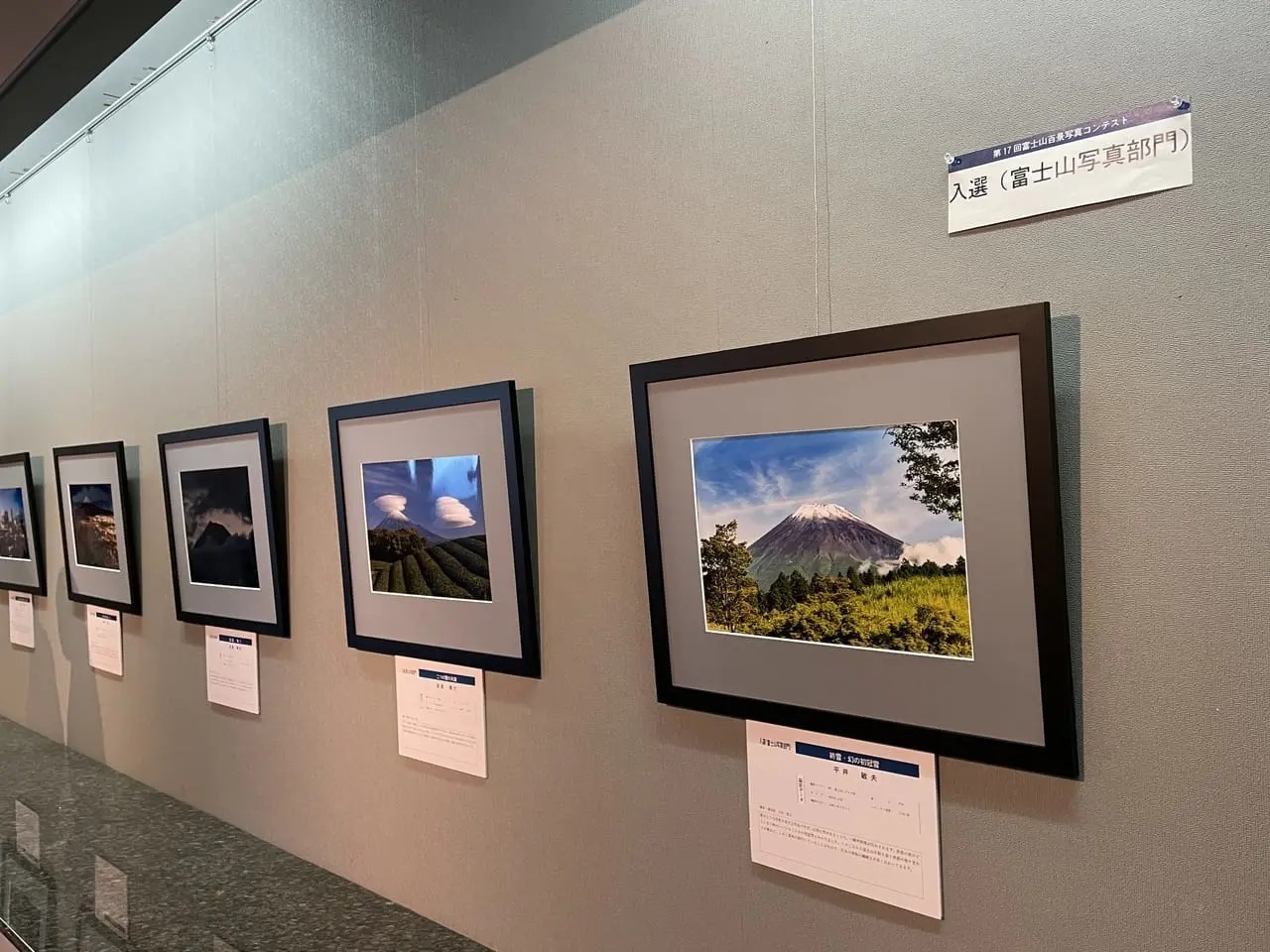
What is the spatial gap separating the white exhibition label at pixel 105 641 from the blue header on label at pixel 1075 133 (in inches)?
91.4

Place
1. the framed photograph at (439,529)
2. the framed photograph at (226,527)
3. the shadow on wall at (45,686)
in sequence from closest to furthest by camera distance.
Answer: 1. the framed photograph at (439,529)
2. the framed photograph at (226,527)
3. the shadow on wall at (45,686)

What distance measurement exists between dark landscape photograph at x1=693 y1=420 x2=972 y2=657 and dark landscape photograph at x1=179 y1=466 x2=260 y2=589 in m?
1.14

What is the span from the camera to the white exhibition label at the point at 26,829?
79.4 inches

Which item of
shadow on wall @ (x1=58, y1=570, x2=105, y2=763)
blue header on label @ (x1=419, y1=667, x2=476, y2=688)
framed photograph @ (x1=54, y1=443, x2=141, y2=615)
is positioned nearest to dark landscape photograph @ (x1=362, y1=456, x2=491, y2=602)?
blue header on label @ (x1=419, y1=667, x2=476, y2=688)

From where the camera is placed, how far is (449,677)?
58.5 inches

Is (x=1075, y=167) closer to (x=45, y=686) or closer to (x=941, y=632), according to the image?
(x=941, y=632)

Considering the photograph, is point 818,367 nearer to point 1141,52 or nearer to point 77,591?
point 1141,52

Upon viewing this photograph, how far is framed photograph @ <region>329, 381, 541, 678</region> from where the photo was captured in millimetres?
1332

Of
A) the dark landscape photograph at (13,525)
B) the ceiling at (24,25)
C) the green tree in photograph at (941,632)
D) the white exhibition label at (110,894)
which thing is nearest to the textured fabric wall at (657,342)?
the green tree in photograph at (941,632)

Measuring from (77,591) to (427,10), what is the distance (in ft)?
6.22

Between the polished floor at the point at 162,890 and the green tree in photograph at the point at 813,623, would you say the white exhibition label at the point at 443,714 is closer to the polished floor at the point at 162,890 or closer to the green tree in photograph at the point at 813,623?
the polished floor at the point at 162,890

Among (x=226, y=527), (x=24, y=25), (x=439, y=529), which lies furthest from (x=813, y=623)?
(x=24, y=25)

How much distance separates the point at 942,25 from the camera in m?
0.92

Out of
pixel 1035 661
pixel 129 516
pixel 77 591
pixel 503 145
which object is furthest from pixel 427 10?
pixel 77 591
